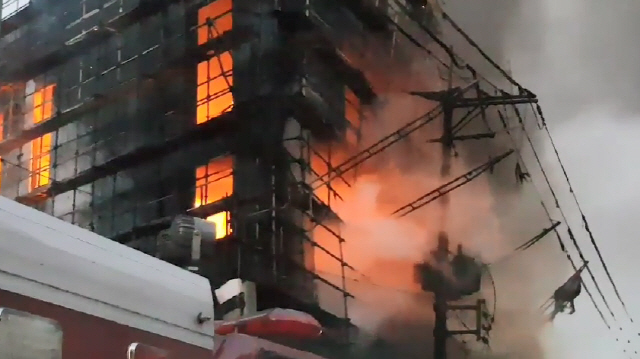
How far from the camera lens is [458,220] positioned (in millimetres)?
3873

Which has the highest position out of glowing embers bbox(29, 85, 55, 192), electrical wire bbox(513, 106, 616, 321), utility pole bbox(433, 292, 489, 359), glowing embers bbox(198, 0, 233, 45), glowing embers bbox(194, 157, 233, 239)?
glowing embers bbox(198, 0, 233, 45)

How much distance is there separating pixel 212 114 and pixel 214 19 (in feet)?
1.92

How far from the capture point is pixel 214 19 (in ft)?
15.0

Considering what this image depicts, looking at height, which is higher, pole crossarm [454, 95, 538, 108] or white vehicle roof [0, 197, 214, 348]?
pole crossarm [454, 95, 538, 108]

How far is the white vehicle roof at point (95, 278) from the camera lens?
1291mm

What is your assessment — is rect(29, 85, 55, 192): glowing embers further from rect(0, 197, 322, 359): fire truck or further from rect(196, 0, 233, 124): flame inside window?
rect(0, 197, 322, 359): fire truck

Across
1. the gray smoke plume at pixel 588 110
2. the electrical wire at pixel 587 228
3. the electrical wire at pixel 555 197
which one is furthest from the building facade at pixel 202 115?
the electrical wire at pixel 587 228

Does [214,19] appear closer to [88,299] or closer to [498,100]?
[498,100]

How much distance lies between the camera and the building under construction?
399 cm

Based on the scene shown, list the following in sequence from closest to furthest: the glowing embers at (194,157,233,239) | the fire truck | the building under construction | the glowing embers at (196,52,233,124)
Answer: the fire truck < the building under construction < the glowing embers at (194,157,233,239) < the glowing embers at (196,52,233,124)

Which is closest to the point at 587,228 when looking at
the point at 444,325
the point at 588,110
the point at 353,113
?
the point at 588,110

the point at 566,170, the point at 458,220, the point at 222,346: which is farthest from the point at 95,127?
the point at 222,346

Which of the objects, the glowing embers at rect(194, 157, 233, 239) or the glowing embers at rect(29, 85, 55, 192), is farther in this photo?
the glowing embers at rect(29, 85, 55, 192)

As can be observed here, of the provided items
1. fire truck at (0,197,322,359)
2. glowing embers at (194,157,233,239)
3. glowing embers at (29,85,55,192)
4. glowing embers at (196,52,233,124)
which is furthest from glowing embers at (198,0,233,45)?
fire truck at (0,197,322,359)
